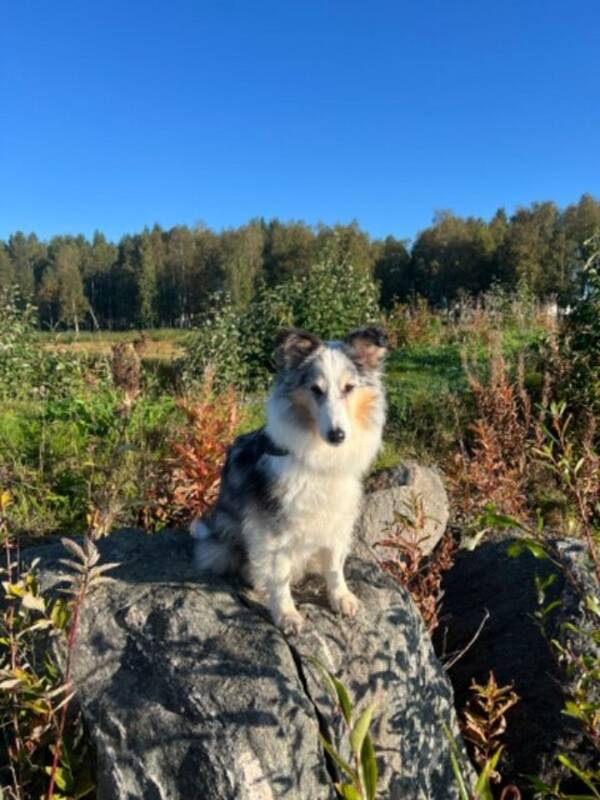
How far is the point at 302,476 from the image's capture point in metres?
3.22

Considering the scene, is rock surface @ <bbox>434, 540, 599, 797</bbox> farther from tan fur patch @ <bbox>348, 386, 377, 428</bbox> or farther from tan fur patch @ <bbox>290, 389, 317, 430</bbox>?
tan fur patch @ <bbox>290, 389, 317, 430</bbox>

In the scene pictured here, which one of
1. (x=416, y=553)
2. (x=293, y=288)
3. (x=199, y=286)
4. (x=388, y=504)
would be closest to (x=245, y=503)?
(x=416, y=553)

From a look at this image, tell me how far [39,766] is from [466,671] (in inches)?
99.5

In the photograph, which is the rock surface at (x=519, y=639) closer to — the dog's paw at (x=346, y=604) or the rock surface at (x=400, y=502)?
the rock surface at (x=400, y=502)

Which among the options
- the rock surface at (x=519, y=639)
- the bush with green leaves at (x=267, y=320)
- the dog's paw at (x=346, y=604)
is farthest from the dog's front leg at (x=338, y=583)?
the bush with green leaves at (x=267, y=320)

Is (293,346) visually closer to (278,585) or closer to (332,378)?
(332,378)

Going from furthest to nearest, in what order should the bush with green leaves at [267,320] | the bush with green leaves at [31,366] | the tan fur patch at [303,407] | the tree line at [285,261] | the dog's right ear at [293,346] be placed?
1. the tree line at [285,261]
2. the bush with green leaves at [267,320]
3. the bush with green leaves at [31,366]
4. the dog's right ear at [293,346]
5. the tan fur patch at [303,407]

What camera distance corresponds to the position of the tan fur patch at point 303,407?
3.33 meters

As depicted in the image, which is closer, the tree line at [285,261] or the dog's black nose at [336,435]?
the dog's black nose at [336,435]

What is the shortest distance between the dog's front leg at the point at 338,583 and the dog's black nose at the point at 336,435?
0.56 meters

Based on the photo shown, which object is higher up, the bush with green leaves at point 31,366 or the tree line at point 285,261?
the tree line at point 285,261

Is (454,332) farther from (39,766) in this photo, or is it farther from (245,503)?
(39,766)

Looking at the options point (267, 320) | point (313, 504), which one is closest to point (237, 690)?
point (313, 504)

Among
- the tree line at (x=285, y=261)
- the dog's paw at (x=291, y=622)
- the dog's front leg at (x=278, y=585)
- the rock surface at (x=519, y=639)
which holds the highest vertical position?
the tree line at (x=285, y=261)
